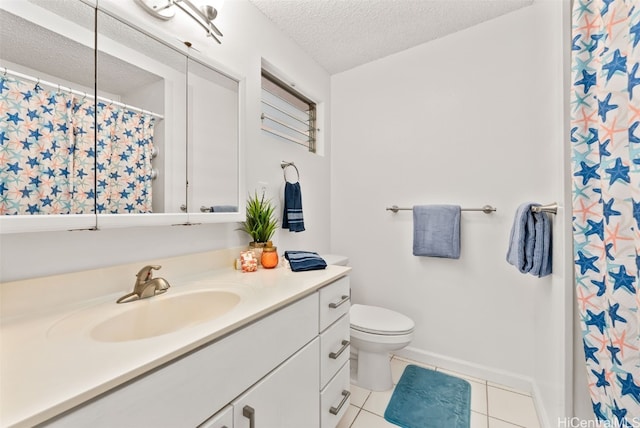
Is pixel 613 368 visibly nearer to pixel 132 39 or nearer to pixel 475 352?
pixel 475 352

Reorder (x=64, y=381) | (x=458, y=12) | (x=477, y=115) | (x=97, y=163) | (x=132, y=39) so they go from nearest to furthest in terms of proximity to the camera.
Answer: (x=64, y=381) < (x=97, y=163) < (x=132, y=39) < (x=458, y=12) < (x=477, y=115)

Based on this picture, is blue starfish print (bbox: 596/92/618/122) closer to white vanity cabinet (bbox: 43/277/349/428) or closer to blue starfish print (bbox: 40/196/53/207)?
white vanity cabinet (bbox: 43/277/349/428)

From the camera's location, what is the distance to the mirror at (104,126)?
2.50ft

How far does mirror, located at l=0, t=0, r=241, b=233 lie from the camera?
0.76 metres

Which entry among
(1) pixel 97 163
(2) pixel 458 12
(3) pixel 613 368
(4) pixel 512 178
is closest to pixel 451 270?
(4) pixel 512 178

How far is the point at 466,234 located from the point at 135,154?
6.34 feet

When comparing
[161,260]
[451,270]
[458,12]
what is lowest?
[451,270]

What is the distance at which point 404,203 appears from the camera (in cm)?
203

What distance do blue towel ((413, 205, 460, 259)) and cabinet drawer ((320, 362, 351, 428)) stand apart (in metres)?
0.96

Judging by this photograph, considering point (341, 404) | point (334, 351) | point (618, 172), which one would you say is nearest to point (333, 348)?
point (334, 351)

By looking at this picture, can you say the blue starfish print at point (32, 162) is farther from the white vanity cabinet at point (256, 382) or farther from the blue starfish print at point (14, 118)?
the white vanity cabinet at point (256, 382)

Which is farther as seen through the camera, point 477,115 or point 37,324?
point 477,115

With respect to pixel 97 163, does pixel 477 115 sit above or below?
above

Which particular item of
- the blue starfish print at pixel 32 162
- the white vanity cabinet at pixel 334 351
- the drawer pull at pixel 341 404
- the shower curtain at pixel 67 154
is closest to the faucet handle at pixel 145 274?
the shower curtain at pixel 67 154
